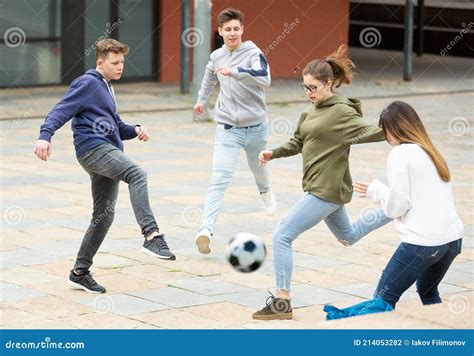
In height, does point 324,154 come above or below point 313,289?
above

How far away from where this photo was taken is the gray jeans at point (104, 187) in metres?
7.77

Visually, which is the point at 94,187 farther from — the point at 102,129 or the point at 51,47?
the point at 51,47

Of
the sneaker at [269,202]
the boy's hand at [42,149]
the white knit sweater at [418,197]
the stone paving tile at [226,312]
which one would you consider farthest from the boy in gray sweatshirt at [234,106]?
the white knit sweater at [418,197]

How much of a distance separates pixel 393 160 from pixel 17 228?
4.73m

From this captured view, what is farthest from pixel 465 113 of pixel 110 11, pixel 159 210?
pixel 159 210

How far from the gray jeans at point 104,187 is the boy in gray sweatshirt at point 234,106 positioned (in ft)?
3.46

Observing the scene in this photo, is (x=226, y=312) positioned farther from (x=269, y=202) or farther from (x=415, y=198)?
(x=269, y=202)

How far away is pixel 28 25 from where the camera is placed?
68.0ft

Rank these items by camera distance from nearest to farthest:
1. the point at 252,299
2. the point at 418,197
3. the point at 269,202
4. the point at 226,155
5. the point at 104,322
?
the point at 418,197 < the point at 104,322 < the point at 252,299 < the point at 226,155 < the point at 269,202

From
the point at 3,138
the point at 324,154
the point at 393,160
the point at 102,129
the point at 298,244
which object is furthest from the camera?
the point at 3,138

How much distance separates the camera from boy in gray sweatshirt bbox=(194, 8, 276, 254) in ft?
29.4

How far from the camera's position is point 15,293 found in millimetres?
7703

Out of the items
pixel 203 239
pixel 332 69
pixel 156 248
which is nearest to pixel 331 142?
pixel 332 69

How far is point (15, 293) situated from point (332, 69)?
254 centimetres
